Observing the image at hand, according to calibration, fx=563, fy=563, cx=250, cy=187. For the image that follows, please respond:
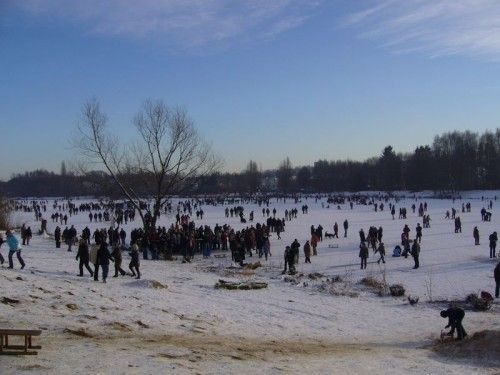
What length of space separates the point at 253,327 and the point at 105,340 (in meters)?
3.73

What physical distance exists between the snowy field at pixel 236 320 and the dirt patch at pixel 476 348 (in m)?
0.18

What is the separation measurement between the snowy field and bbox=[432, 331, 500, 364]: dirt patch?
0.18 m

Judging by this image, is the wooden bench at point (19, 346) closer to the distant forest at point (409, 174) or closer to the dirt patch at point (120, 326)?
the dirt patch at point (120, 326)

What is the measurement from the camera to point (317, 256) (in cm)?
2520

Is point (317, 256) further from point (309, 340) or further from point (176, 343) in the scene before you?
point (176, 343)

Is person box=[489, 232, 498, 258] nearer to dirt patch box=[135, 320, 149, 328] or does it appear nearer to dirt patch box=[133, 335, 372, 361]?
dirt patch box=[133, 335, 372, 361]

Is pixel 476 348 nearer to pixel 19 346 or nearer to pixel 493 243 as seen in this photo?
Result: pixel 19 346

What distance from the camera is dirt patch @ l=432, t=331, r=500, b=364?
37.5ft

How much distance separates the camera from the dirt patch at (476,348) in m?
11.4

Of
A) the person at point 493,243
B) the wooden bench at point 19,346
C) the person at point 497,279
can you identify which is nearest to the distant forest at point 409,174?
the person at point 493,243

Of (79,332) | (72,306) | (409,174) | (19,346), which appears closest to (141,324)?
(79,332)

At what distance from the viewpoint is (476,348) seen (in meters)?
11.8

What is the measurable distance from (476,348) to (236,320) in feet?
17.6

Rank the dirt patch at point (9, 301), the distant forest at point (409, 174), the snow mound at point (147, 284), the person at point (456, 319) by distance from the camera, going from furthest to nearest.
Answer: the distant forest at point (409, 174)
the snow mound at point (147, 284)
the person at point (456, 319)
the dirt patch at point (9, 301)
